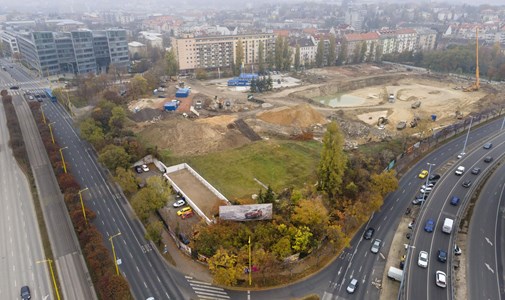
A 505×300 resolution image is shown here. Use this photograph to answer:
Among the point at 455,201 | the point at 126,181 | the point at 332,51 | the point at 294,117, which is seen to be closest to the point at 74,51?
the point at 294,117

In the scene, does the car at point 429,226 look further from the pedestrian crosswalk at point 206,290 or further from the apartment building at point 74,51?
the apartment building at point 74,51

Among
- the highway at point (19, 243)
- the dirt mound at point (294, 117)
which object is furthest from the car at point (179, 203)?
the dirt mound at point (294, 117)

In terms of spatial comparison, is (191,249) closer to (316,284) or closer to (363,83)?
(316,284)

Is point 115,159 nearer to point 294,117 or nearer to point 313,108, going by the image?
A: point 294,117

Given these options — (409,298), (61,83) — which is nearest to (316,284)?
(409,298)

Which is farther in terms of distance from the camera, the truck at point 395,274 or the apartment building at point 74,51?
the apartment building at point 74,51
